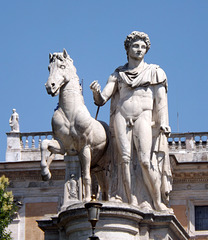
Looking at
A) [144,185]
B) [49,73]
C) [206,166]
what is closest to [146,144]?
[144,185]

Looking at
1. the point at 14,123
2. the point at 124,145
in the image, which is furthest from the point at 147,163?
the point at 14,123

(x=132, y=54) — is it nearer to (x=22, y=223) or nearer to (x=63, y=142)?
(x=63, y=142)

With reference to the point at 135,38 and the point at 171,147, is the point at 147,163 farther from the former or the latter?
the point at 171,147

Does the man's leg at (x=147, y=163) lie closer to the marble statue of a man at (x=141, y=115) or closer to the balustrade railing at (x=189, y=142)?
the marble statue of a man at (x=141, y=115)

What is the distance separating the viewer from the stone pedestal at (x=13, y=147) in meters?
45.1

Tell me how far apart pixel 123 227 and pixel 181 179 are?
1920 cm

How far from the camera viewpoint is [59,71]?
24281mm

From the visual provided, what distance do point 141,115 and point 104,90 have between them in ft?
3.39

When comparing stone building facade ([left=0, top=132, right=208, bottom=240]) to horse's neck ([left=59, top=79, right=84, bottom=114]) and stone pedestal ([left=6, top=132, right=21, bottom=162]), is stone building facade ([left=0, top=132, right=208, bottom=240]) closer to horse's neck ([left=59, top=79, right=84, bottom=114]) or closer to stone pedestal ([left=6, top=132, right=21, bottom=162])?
stone pedestal ([left=6, top=132, right=21, bottom=162])

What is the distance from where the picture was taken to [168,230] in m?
23.6

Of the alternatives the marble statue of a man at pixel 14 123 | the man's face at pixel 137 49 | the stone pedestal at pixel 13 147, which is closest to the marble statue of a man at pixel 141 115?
the man's face at pixel 137 49

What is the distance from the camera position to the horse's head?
945 inches

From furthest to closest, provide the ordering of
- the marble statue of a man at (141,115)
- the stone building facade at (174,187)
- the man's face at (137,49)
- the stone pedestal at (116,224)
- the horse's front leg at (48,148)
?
the stone building facade at (174,187), the man's face at (137,49), the marble statue of a man at (141,115), the horse's front leg at (48,148), the stone pedestal at (116,224)

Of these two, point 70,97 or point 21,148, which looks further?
point 21,148
